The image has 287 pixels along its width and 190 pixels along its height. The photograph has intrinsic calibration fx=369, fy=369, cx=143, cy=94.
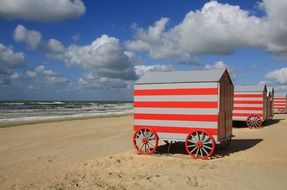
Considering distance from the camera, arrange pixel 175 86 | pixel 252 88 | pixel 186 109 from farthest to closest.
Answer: pixel 252 88 < pixel 175 86 < pixel 186 109

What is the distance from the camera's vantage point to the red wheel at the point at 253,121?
76.0 feet

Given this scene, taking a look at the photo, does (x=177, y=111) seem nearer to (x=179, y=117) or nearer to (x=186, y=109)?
(x=179, y=117)

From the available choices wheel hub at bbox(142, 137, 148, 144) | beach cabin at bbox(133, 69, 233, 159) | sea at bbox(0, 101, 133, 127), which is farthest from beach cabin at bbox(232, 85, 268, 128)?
sea at bbox(0, 101, 133, 127)

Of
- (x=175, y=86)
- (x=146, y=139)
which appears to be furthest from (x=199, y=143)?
(x=175, y=86)

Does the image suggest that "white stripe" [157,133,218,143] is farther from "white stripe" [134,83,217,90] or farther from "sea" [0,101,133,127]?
"sea" [0,101,133,127]

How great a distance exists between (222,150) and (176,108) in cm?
285

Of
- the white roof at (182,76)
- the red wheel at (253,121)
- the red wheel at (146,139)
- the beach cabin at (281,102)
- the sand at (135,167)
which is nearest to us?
the sand at (135,167)

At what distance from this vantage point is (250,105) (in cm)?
2333

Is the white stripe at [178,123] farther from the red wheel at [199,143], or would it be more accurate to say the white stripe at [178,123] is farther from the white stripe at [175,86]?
the white stripe at [175,86]

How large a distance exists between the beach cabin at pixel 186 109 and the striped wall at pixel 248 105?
399 inches

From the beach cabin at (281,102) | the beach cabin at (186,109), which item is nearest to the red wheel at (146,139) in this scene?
the beach cabin at (186,109)

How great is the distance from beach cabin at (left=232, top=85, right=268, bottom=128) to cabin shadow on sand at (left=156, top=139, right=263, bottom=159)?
→ 693 centimetres

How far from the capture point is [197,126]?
12.1 meters

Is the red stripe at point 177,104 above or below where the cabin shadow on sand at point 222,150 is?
above
